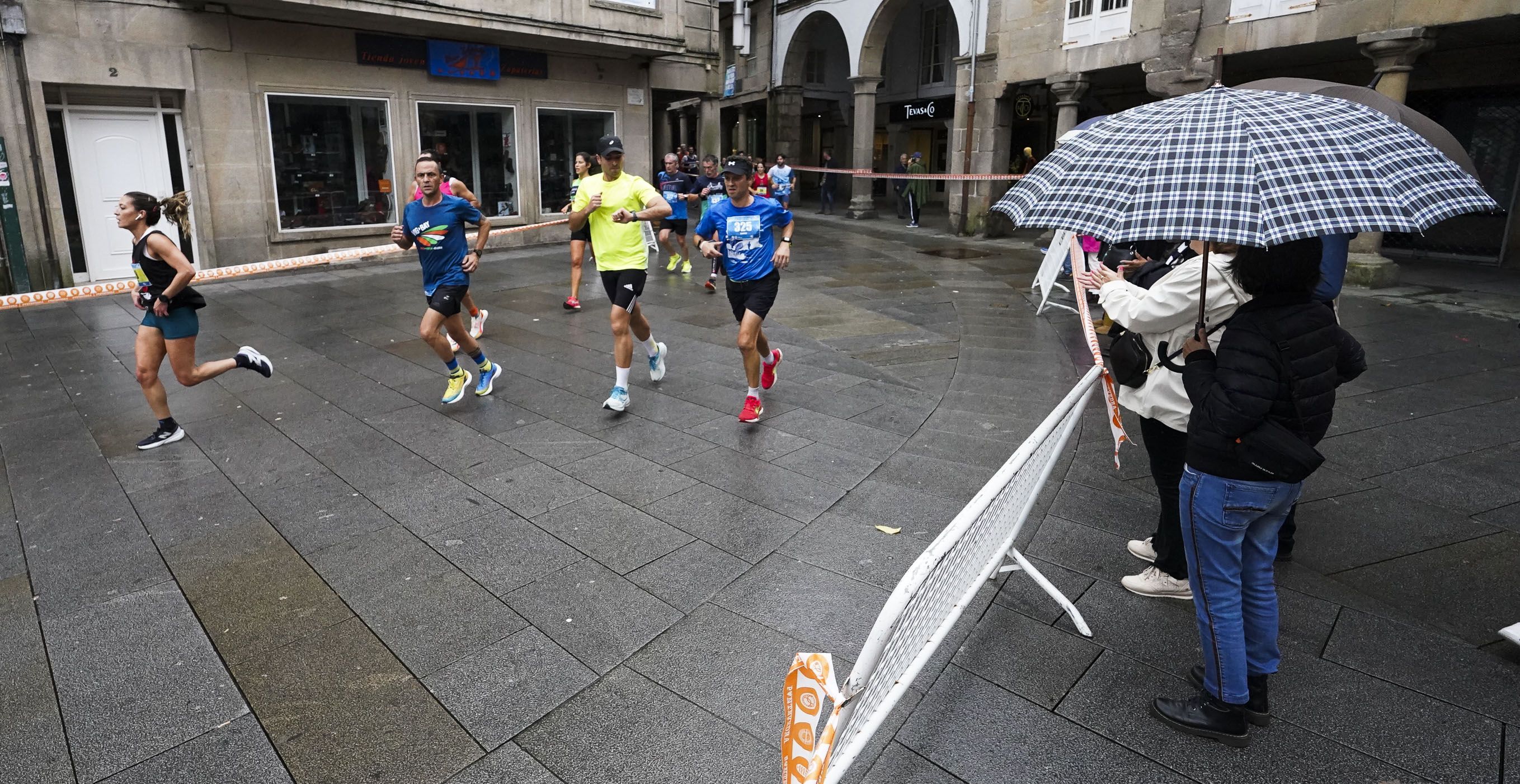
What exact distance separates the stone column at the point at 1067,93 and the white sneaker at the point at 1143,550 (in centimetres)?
1498

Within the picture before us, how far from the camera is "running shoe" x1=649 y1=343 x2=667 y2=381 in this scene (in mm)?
7238

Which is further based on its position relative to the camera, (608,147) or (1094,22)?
(1094,22)

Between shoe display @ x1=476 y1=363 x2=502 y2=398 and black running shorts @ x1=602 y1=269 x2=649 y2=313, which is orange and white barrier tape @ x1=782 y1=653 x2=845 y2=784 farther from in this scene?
shoe display @ x1=476 y1=363 x2=502 y2=398

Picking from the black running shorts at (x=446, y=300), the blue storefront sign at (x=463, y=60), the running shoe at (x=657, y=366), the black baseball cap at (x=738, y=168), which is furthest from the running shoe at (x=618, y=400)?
the blue storefront sign at (x=463, y=60)

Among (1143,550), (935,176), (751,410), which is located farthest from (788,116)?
(1143,550)

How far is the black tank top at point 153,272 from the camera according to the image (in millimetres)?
5590

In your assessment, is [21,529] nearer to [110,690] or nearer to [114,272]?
[110,690]

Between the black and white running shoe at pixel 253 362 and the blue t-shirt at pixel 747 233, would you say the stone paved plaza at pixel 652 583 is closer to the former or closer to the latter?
the black and white running shoe at pixel 253 362

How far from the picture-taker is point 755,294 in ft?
20.3

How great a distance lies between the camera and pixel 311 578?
4.00m

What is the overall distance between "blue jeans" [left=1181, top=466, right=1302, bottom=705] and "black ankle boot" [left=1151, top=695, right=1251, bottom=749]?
51mm

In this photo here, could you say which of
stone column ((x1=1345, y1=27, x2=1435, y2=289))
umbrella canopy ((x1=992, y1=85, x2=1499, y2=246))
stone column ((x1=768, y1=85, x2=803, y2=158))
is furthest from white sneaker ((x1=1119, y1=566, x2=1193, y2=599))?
stone column ((x1=768, y1=85, x2=803, y2=158))

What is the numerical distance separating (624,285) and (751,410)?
4.79 ft

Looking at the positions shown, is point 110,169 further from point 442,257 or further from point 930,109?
point 930,109
